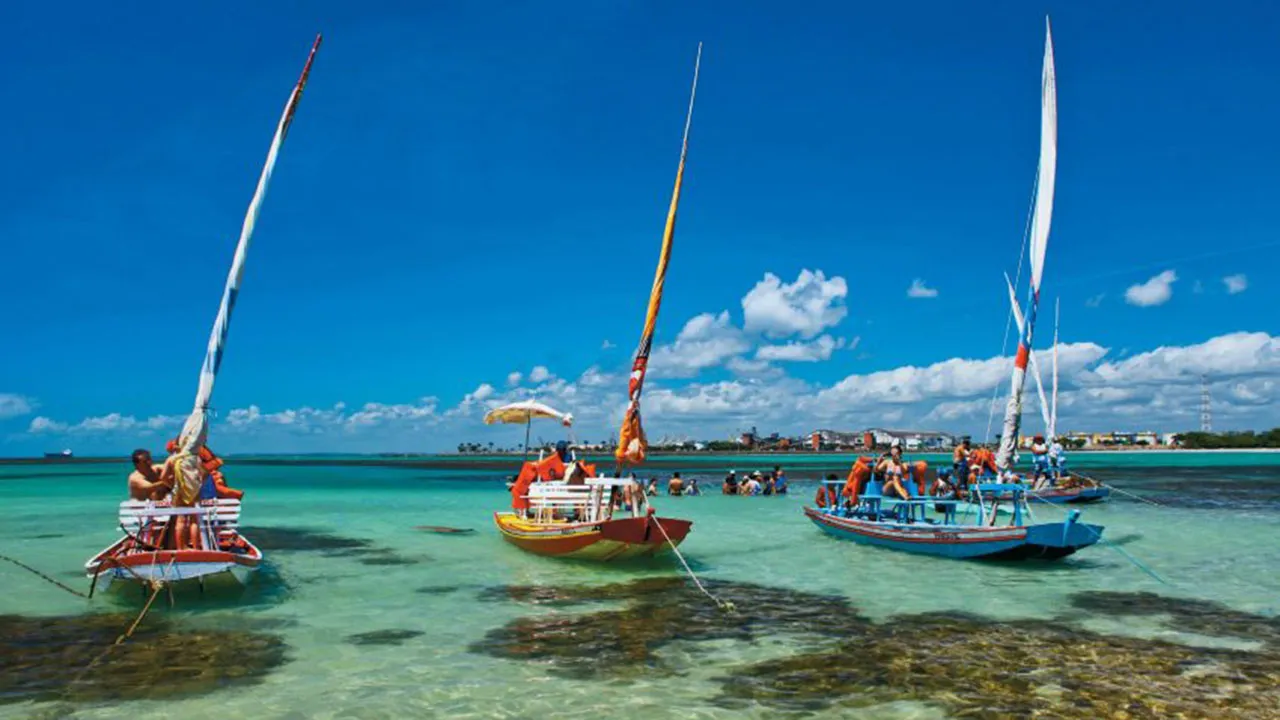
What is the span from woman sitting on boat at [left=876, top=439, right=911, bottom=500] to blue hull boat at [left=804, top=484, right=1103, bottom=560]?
53 centimetres

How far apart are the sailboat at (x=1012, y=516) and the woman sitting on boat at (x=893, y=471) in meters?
0.30

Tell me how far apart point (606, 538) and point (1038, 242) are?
12556mm

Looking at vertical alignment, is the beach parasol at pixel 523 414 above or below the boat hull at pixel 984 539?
above

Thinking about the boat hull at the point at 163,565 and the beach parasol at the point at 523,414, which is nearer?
the boat hull at the point at 163,565

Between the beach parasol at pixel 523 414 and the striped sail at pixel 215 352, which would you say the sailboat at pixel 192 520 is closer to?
the striped sail at pixel 215 352

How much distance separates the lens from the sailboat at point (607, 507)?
1450 cm

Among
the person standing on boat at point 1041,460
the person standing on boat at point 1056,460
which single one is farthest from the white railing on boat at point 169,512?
the person standing on boat at point 1056,460

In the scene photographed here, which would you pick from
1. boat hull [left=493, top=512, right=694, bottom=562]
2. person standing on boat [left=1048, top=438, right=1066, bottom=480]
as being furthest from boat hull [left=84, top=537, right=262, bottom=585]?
person standing on boat [left=1048, top=438, right=1066, bottom=480]

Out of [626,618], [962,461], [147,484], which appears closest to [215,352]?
[147,484]

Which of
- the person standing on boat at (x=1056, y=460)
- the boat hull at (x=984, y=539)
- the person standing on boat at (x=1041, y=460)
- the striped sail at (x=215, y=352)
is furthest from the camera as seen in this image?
the person standing on boat at (x=1056, y=460)

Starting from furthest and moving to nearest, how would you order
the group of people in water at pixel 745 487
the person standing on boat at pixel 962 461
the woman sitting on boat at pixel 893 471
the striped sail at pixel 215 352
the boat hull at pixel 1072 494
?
the group of people in water at pixel 745 487, the boat hull at pixel 1072 494, the person standing on boat at pixel 962 461, the woman sitting on boat at pixel 893 471, the striped sail at pixel 215 352

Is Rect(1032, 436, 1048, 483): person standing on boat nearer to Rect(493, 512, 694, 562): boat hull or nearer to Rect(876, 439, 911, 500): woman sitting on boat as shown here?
Rect(876, 439, 911, 500): woman sitting on boat

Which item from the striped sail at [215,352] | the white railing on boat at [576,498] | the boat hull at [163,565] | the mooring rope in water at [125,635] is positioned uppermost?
the striped sail at [215,352]

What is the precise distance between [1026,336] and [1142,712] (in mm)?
12577
